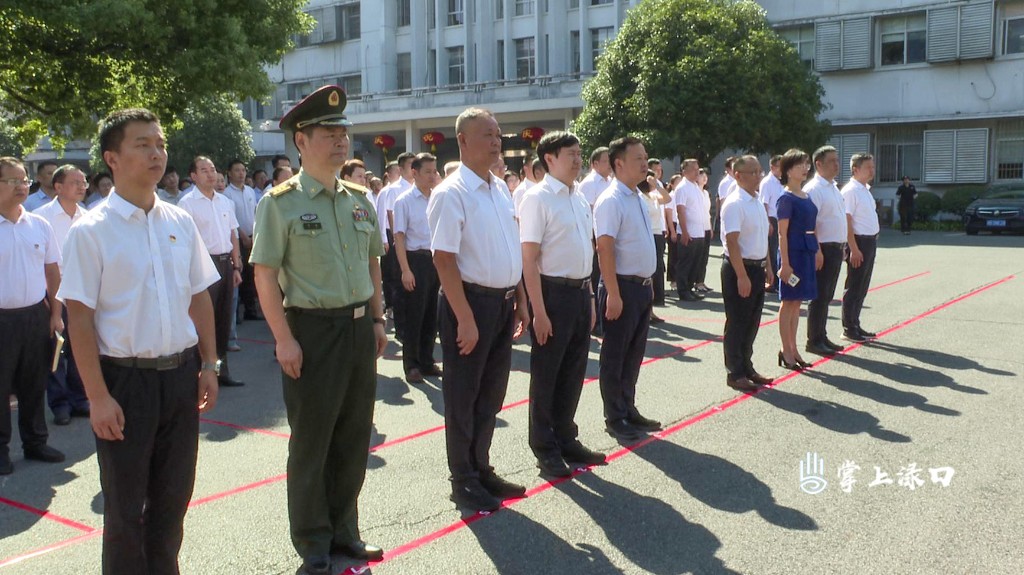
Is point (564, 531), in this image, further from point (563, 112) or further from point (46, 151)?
point (46, 151)

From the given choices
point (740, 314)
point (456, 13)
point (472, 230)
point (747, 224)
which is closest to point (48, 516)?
point (472, 230)

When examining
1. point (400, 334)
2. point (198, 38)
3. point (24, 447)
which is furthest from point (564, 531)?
point (198, 38)

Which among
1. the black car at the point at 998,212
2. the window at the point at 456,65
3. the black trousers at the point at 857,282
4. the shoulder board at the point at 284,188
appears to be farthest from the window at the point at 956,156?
the shoulder board at the point at 284,188

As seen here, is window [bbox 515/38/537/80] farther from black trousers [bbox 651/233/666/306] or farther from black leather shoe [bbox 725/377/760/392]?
black leather shoe [bbox 725/377/760/392]

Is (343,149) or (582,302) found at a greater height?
(343,149)

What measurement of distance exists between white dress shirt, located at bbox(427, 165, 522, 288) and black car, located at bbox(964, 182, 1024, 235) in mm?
25211

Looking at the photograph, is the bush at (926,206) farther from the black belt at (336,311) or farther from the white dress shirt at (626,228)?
the black belt at (336,311)

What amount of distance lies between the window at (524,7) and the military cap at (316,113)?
118 ft

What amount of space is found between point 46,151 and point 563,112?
134ft

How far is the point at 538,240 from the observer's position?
18.9ft

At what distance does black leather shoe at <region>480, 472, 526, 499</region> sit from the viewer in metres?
5.35

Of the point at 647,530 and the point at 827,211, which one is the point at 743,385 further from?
the point at 647,530

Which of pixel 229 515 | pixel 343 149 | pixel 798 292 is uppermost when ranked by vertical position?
pixel 343 149

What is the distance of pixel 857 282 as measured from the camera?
1001 cm
